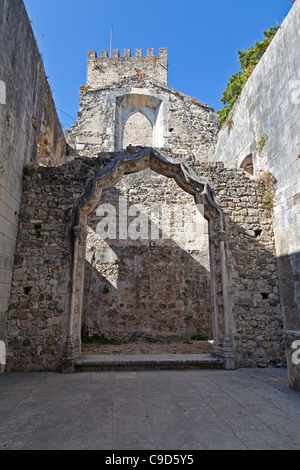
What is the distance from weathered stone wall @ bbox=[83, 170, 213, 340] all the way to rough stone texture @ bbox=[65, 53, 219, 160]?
3885 mm

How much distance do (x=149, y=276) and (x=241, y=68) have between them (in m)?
12.9

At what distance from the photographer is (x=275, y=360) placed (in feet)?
18.5

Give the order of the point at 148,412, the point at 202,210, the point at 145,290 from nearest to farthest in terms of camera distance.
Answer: the point at 148,412 → the point at 202,210 → the point at 145,290

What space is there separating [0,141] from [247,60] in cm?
1469

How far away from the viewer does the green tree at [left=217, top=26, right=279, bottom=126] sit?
14.4 meters

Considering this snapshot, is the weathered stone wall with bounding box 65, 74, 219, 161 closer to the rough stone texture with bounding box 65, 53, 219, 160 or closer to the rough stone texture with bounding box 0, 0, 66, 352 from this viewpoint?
the rough stone texture with bounding box 65, 53, 219, 160

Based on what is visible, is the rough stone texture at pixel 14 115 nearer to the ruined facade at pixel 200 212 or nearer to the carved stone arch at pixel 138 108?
the ruined facade at pixel 200 212

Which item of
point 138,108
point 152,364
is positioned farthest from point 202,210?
point 138,108

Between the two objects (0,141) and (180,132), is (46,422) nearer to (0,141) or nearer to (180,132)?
(0,141)

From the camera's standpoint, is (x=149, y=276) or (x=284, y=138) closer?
(x=284, y=138)

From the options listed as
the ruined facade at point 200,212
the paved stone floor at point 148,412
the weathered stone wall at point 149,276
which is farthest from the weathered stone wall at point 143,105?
the paved stone floor at point 148,412

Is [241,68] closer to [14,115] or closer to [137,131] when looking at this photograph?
[137,131]

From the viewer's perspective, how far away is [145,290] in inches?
361

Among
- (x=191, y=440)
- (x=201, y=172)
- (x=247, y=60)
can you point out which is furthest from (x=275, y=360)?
(x=247, y=60)
